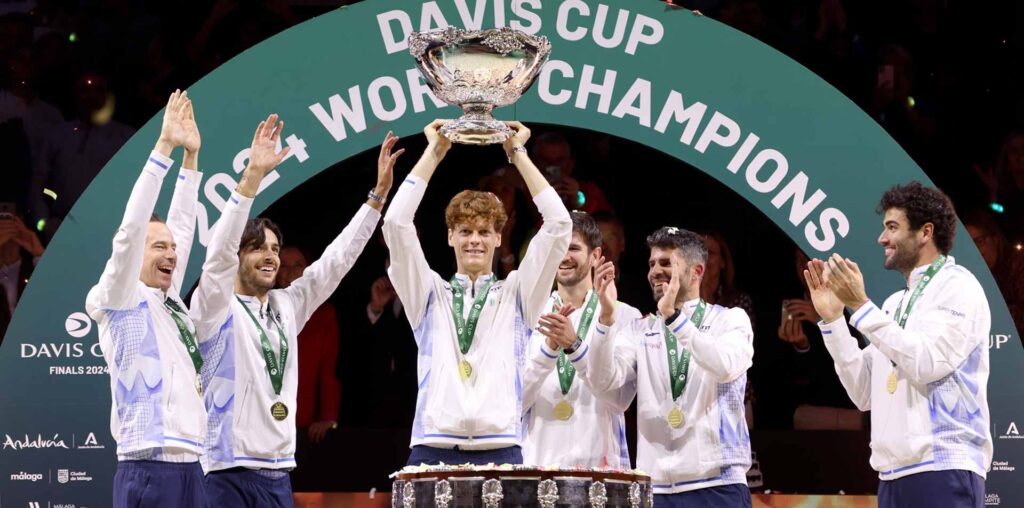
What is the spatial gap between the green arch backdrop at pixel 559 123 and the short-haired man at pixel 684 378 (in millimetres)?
951

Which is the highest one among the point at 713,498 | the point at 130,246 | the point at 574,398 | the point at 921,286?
the point at 130,246

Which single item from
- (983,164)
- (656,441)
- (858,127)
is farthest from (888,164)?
(656,441)

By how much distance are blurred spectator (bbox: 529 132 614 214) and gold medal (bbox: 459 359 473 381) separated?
2243mm

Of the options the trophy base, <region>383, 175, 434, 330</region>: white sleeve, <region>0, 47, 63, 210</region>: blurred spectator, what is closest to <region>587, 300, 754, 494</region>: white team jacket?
<region>383, 175, 434, 330</region>: white sleeve

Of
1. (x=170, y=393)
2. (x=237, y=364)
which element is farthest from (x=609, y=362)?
(x=170, y=393)

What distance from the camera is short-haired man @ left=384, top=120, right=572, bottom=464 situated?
20.2 feet

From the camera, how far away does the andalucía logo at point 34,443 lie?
745 centimetres

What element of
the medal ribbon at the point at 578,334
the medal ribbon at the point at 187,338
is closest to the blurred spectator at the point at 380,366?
the medal ribbon at the point at 578,334

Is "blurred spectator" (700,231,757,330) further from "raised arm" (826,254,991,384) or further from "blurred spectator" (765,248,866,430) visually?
"raised arm" (826,254,991,384)

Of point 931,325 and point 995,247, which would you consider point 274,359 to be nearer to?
point 931,325

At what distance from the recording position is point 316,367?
832cm

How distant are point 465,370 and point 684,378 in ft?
3.95

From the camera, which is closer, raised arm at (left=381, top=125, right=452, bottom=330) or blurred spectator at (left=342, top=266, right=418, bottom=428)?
raised arm at (left=381, top=125, right=452, bottom=330)

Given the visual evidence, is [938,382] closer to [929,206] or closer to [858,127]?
[929,206]
